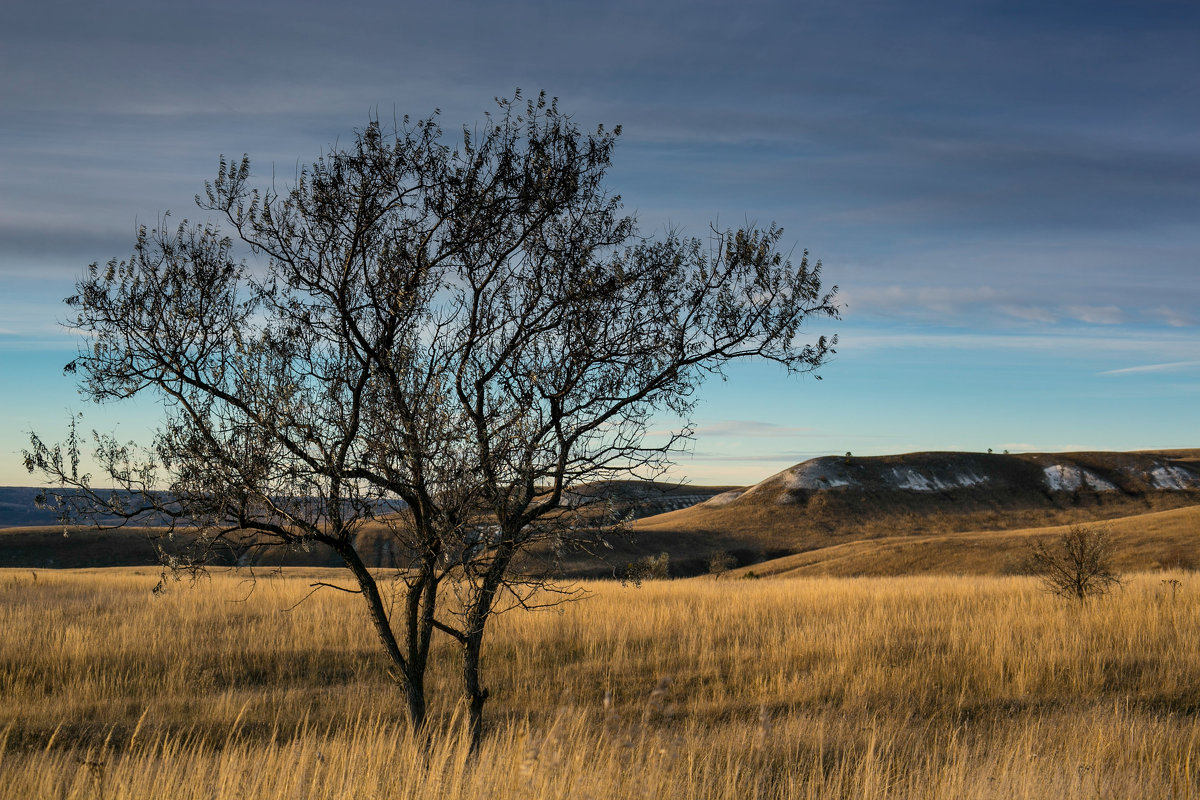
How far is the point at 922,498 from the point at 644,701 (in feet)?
227

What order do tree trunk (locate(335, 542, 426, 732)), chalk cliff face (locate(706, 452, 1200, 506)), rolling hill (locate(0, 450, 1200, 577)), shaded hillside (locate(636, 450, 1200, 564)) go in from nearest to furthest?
tree trunk (locate(335, 542, 426, 732)) → rolling hill (locate(0, 450, 1200, 577)) → shaded hillside (locate(636, 450, 1200, 564)) → chalk cliff face (locate(706, 452, 1200, 506))

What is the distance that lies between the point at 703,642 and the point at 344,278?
9.76 m

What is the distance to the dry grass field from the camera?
5086 millimetres

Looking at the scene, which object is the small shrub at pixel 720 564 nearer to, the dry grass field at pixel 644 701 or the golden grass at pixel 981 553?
the golden grass at pixel 981 553

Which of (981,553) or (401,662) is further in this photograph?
(981,553)

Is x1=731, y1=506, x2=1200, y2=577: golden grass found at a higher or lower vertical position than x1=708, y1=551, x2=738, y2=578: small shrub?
higher

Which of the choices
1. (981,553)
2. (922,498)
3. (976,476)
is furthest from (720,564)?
(976,476)

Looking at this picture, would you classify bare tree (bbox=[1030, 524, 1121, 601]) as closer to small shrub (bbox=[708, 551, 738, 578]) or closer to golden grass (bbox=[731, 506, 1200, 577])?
golden grass (bbox=[731, 506, 1200, 577])

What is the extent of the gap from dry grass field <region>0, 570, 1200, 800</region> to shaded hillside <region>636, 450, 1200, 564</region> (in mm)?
42347

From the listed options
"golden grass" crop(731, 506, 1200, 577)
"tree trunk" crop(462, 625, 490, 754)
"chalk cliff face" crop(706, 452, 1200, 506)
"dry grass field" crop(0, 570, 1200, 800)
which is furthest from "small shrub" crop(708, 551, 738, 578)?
"tree trunk" crop(462, 625, 490, 754)

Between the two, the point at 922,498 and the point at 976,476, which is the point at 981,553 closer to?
the point at 922,498

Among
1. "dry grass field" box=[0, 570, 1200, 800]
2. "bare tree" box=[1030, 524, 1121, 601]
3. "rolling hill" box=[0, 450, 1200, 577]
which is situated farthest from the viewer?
"rolling hill" box=[0, 450, 1200, 577]

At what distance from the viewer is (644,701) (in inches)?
421

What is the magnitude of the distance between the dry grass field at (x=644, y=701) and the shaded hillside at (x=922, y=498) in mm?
42347
